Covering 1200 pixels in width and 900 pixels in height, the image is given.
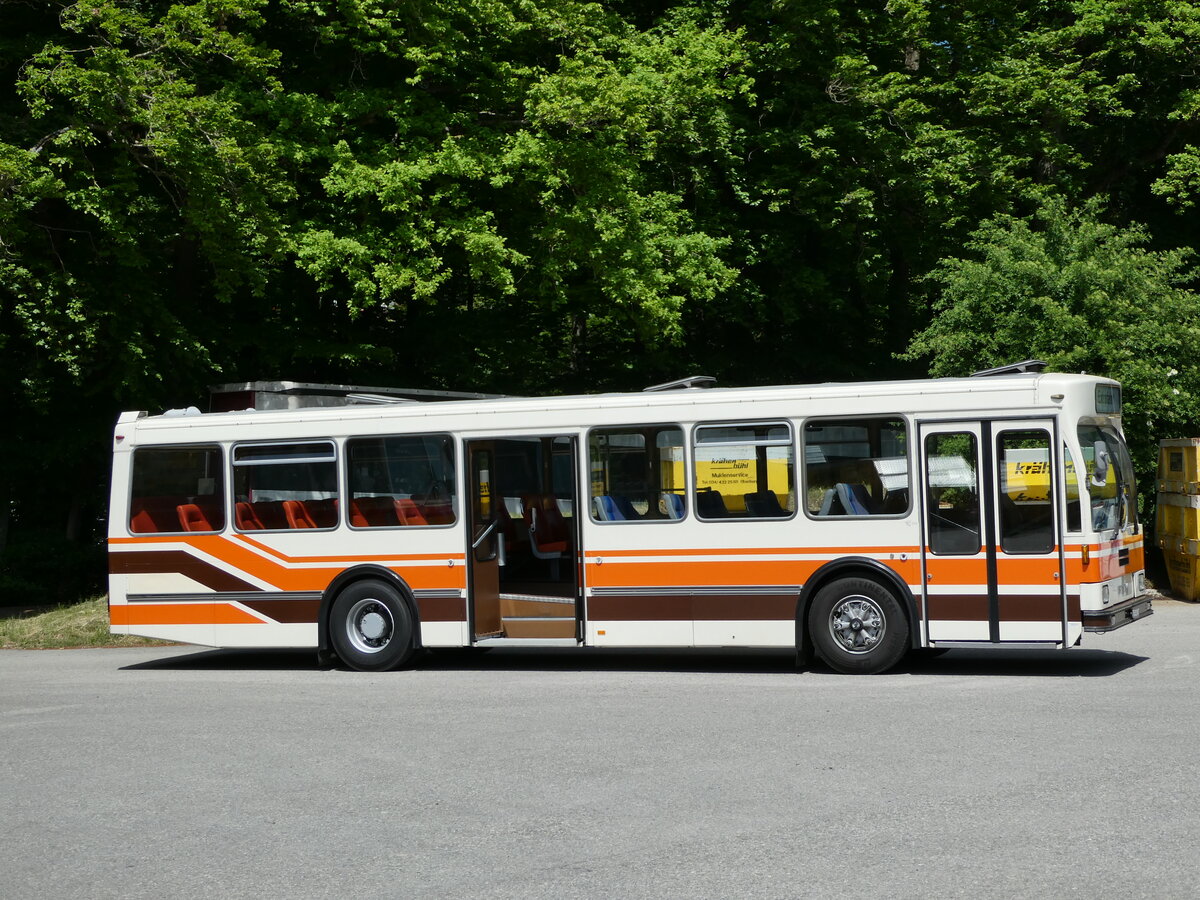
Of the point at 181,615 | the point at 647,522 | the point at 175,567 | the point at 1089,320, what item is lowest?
the point at 181,615

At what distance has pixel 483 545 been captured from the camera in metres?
13.8

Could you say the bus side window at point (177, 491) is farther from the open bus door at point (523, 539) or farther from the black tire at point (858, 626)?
the black tire at point (858, 626)

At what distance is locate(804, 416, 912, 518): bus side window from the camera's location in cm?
1230

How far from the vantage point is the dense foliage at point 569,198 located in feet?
63.8

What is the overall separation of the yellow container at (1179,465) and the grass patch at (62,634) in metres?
13.1

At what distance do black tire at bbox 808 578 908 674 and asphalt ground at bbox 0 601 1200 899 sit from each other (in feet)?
0.88

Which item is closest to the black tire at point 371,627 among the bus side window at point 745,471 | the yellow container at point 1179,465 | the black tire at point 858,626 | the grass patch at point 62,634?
the bus side window at point 745,471

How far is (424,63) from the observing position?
73.5 feet

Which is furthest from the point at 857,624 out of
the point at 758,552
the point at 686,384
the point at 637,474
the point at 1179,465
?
the point at 1179,465

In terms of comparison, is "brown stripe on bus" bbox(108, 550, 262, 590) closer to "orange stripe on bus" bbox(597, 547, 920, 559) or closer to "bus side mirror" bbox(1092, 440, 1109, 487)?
"orange stripe on bus" bbox(597, 547, 920, 559)

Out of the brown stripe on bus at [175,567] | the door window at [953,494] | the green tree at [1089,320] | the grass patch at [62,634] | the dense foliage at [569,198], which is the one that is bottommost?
the grass patch at [62,634]

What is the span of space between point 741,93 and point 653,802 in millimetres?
20921

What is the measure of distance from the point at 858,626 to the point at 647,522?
2166mm

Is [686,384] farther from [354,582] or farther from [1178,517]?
[1178,517]
